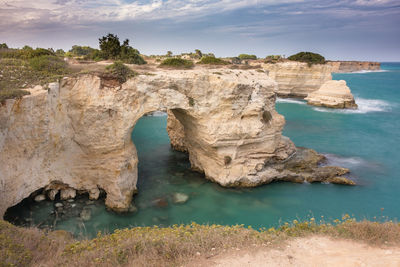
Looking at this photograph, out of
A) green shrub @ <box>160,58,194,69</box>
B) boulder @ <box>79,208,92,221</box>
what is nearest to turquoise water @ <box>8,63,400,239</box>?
boulder @ <box>79,208,92,221</box>

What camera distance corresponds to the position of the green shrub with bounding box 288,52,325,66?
44.2m

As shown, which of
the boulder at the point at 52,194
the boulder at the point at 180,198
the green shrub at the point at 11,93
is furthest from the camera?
the boulder at the point at 180,198

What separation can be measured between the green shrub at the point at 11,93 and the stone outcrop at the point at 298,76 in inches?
1579

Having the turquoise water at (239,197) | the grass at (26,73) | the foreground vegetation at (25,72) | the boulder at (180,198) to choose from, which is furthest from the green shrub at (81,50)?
the boulder at (180,198)

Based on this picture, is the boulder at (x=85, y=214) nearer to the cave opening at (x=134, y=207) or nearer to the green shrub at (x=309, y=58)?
the cave opening at (x=134, y=207)

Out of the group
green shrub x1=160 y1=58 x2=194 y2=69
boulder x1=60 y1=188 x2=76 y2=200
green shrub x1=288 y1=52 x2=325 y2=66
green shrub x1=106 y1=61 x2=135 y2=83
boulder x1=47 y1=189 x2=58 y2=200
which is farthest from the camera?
green shrub x1=288 y1=52 x2=325 y2=66

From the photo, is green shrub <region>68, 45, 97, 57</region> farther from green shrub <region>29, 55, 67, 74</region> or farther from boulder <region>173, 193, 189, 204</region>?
Result: boulder <region>173, 193, 189, 204</region>

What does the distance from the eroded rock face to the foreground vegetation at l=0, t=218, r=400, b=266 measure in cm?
436

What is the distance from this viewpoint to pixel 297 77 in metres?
45.4

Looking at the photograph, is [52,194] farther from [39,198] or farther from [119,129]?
[119,129]

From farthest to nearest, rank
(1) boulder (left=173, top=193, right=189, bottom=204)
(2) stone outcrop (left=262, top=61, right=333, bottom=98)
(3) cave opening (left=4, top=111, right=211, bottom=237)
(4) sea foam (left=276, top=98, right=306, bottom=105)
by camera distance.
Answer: (2) stone outcrop (left=262, top=61, right=333, bottom=98) → (4) sea foam (left=276, top=98, right=306, bottom=105) → (1) boulder (left=173, top=193, right=189, bottom=204) → (3) cave opening (left=4, top=111, right=211, bottom=237)

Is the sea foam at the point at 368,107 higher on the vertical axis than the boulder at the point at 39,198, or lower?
higher

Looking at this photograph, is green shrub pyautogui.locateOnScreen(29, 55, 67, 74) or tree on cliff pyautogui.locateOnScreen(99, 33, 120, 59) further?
tree on cliff pyautogui.locateOnScreen(99, 33, 120, 59)

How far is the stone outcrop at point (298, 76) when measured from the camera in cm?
4406
